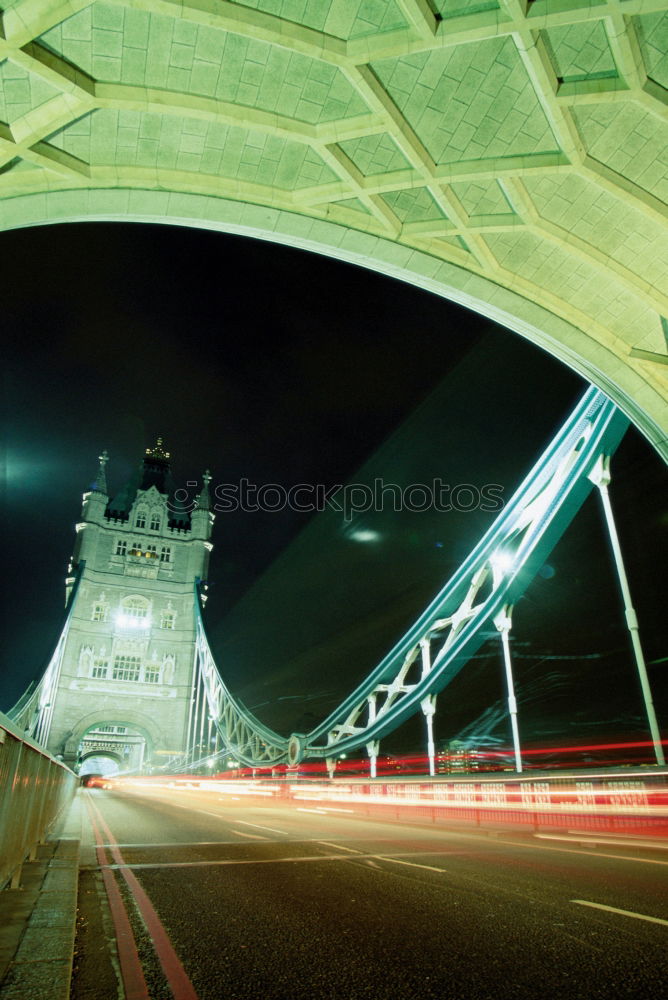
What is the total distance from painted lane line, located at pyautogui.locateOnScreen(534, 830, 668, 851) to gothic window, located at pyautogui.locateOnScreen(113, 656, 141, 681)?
60.0m

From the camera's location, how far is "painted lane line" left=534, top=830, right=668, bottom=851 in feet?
30.4

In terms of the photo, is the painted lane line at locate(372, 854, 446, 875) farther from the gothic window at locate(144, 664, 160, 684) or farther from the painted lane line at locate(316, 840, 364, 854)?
the gothic window at locate(144, 664, 160, 684)

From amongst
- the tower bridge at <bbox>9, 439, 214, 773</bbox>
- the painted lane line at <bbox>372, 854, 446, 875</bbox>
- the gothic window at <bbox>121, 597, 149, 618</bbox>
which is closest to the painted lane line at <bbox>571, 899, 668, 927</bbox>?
the painted lane line at <bbox>372, 854, 446, 875</bbox>

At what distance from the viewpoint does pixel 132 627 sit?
216ft

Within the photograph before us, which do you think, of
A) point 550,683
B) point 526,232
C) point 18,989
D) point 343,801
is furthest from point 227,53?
point 550,683

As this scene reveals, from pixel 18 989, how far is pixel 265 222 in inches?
485

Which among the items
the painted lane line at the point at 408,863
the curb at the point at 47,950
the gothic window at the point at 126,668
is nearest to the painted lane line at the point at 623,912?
the painted lane line at the point at 408,863

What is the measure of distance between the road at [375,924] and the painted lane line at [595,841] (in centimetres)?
104

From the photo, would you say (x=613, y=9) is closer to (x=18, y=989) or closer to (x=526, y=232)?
(x=526, y=232)

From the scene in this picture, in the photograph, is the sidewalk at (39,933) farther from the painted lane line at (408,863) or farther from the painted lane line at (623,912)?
the painted lane line at (623,912)

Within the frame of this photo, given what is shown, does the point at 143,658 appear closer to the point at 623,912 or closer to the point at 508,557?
the point at 508,557

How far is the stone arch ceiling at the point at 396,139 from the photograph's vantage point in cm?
868

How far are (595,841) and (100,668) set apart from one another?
203 ft

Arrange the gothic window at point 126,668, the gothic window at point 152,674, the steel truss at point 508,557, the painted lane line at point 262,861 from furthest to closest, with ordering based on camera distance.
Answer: the gothic window at point 152,674
the gothic window at point 126,668
the steel truss at point 508,557
the painted lane line at point 262,861
